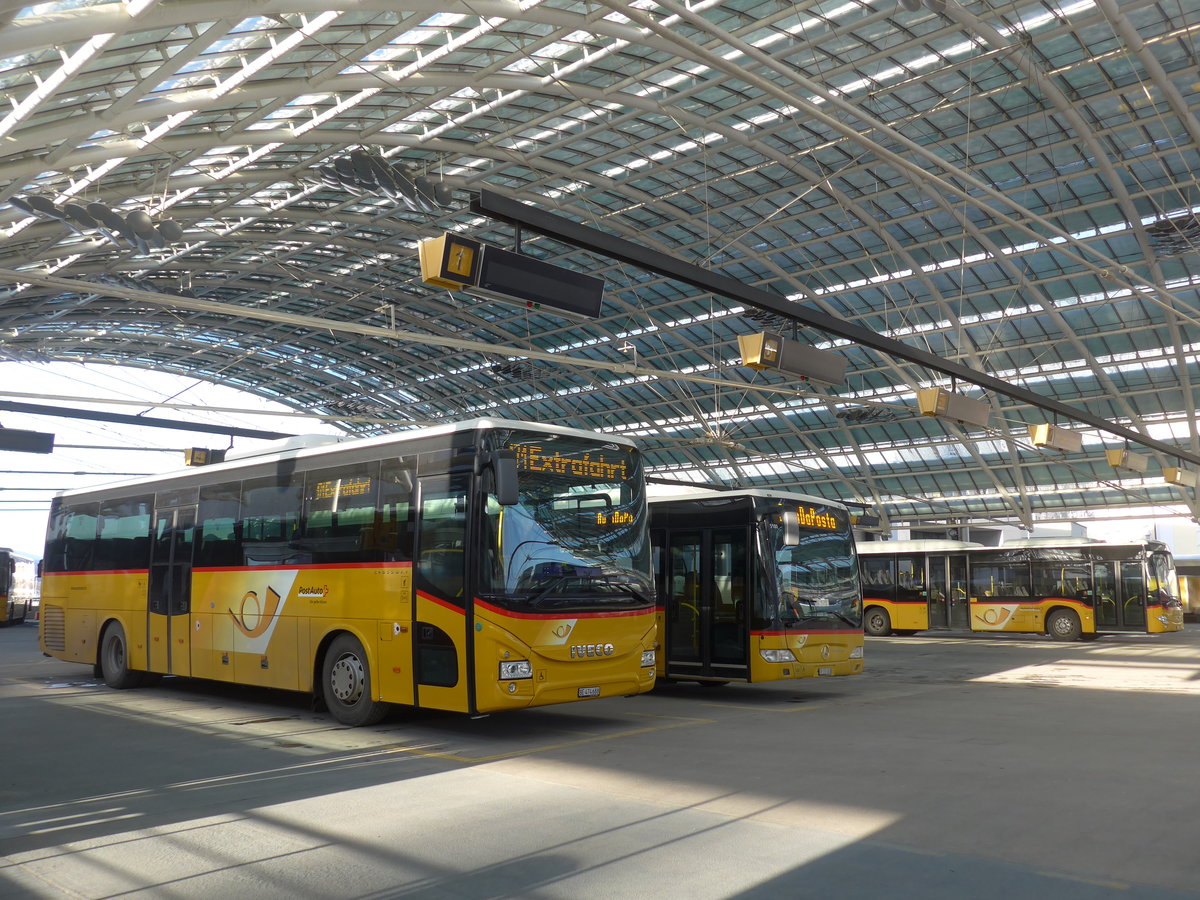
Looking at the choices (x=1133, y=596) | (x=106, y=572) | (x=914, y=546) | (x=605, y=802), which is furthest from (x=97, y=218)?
(x=1133, y=596)

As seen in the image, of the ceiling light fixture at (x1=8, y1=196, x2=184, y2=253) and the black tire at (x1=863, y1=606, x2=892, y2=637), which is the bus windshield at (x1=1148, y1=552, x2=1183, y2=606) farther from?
the ceiling light fixture at (x1=8, y1=196, x2=184, y2=253)

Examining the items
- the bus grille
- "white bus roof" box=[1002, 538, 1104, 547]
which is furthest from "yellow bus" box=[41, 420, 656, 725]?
"white bus roof" box=[1002, 538, 1104, 547]

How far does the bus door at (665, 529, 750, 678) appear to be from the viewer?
1381cm

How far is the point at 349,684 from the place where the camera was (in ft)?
36.1

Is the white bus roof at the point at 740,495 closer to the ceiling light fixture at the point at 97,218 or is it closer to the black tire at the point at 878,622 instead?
the ceiling light fixture at the point at 97,218

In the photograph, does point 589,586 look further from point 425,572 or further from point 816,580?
point 816,580

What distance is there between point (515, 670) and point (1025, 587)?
24321 millimetres

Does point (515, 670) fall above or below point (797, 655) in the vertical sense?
above

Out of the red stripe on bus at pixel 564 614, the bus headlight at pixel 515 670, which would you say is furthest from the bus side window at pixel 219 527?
the bus headlight at pixel 515 670

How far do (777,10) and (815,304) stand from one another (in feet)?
64.5

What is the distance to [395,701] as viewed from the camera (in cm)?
1024

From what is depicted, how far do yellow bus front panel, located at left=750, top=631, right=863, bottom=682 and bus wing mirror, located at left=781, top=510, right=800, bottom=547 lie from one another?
126cm

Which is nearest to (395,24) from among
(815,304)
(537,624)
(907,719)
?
(537,624)

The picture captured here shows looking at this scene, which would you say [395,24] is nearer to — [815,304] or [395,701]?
[395,701]
